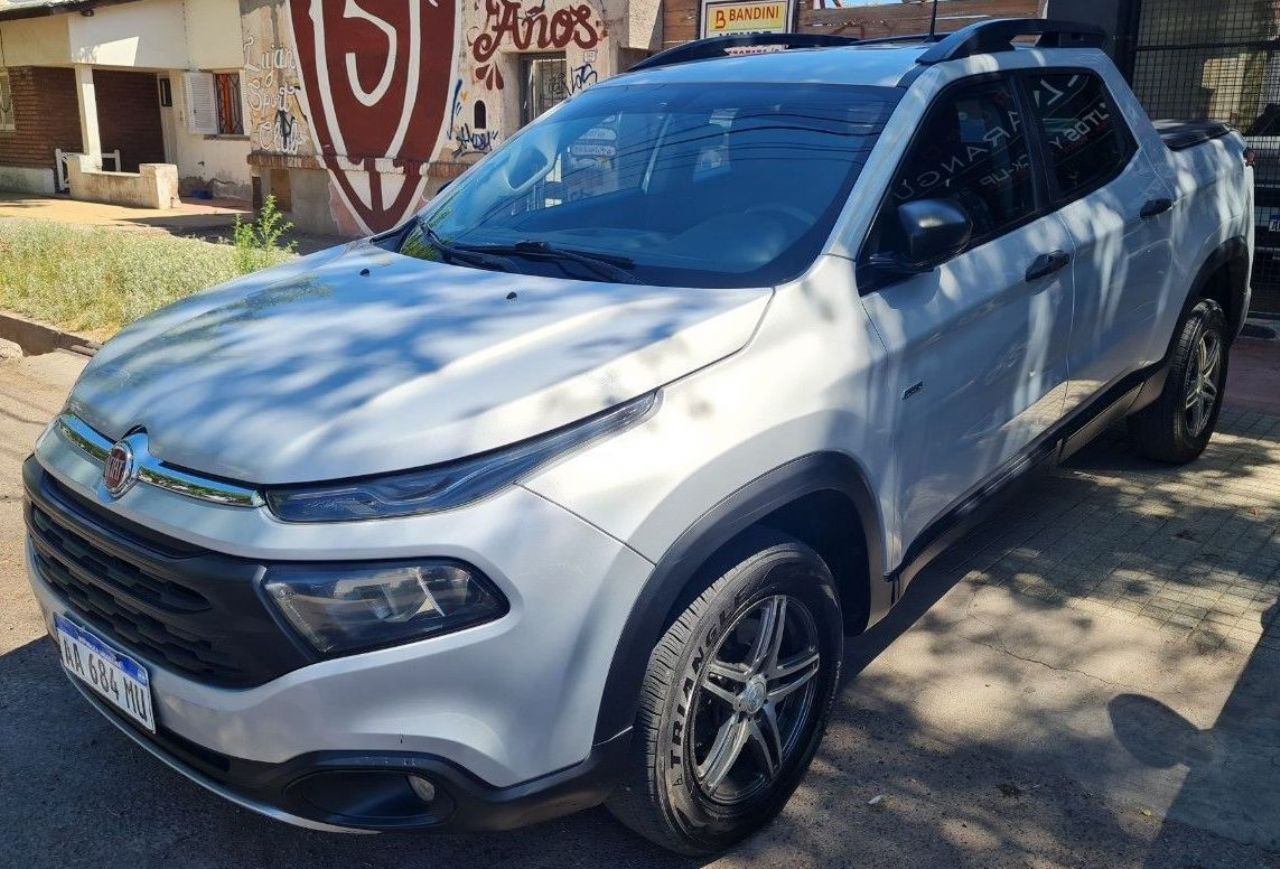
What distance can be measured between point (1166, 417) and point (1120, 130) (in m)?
1.35

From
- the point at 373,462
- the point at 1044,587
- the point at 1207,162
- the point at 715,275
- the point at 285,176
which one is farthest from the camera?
the point at 285,176

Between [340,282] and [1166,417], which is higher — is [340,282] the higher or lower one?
the higher one

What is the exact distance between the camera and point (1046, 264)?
12.4ft

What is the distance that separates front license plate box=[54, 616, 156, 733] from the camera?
252cm

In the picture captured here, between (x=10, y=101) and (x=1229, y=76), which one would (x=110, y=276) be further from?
(x=10, y=101)

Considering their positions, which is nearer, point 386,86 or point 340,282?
point 340,282

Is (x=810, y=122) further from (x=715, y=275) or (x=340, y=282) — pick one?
(x=340, y=282)

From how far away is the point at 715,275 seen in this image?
3.05 meters

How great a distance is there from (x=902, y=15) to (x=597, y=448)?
832cm

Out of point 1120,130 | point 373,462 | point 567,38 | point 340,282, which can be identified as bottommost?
point 373,462

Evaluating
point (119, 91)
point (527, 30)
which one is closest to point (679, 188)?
point (527, 30)

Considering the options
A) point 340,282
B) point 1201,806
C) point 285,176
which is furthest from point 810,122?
point 285,176

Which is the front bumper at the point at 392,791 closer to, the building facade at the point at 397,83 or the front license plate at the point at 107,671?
the front license plate at the point at 107,671

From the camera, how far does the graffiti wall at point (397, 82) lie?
12.7 meters
